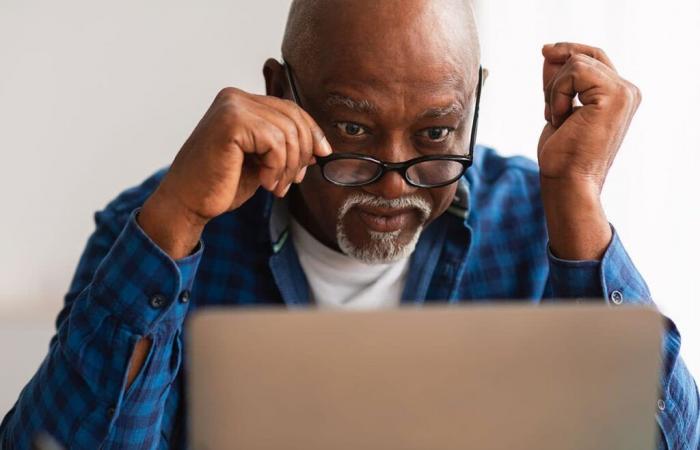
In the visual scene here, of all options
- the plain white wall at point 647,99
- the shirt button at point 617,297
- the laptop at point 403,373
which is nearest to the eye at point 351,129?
the shirt button at point 617,297

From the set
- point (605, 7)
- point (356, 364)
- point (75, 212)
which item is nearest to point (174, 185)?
point (356, 364)

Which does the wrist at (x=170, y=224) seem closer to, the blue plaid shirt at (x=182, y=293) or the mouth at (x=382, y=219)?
the blue plaid shirt at (x=182, y=293)

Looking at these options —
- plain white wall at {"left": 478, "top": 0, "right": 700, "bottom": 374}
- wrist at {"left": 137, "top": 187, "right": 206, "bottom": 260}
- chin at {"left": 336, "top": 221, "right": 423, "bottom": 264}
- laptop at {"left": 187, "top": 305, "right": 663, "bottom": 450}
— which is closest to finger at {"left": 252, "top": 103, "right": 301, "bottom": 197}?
wrist at {"left": 137, "top": 187, "right": 206, "bottom": 260}

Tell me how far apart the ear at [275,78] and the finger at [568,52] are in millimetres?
401

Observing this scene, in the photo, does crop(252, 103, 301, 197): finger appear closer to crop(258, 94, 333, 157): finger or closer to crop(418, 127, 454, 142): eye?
crop(258, 94, 333, 157): finger

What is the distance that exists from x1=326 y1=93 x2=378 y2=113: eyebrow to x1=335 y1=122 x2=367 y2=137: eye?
0.08 feet

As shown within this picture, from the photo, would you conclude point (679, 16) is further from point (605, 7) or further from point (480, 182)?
point (480, 182)

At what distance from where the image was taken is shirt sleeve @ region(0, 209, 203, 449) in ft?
3.88

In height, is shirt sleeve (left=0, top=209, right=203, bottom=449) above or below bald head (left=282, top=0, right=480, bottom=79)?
below

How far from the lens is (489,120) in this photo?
8.40 ft

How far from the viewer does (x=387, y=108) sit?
1297 mm

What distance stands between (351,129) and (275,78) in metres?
0.22

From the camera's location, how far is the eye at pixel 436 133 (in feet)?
4.40

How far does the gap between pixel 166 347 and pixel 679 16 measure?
1.79m
